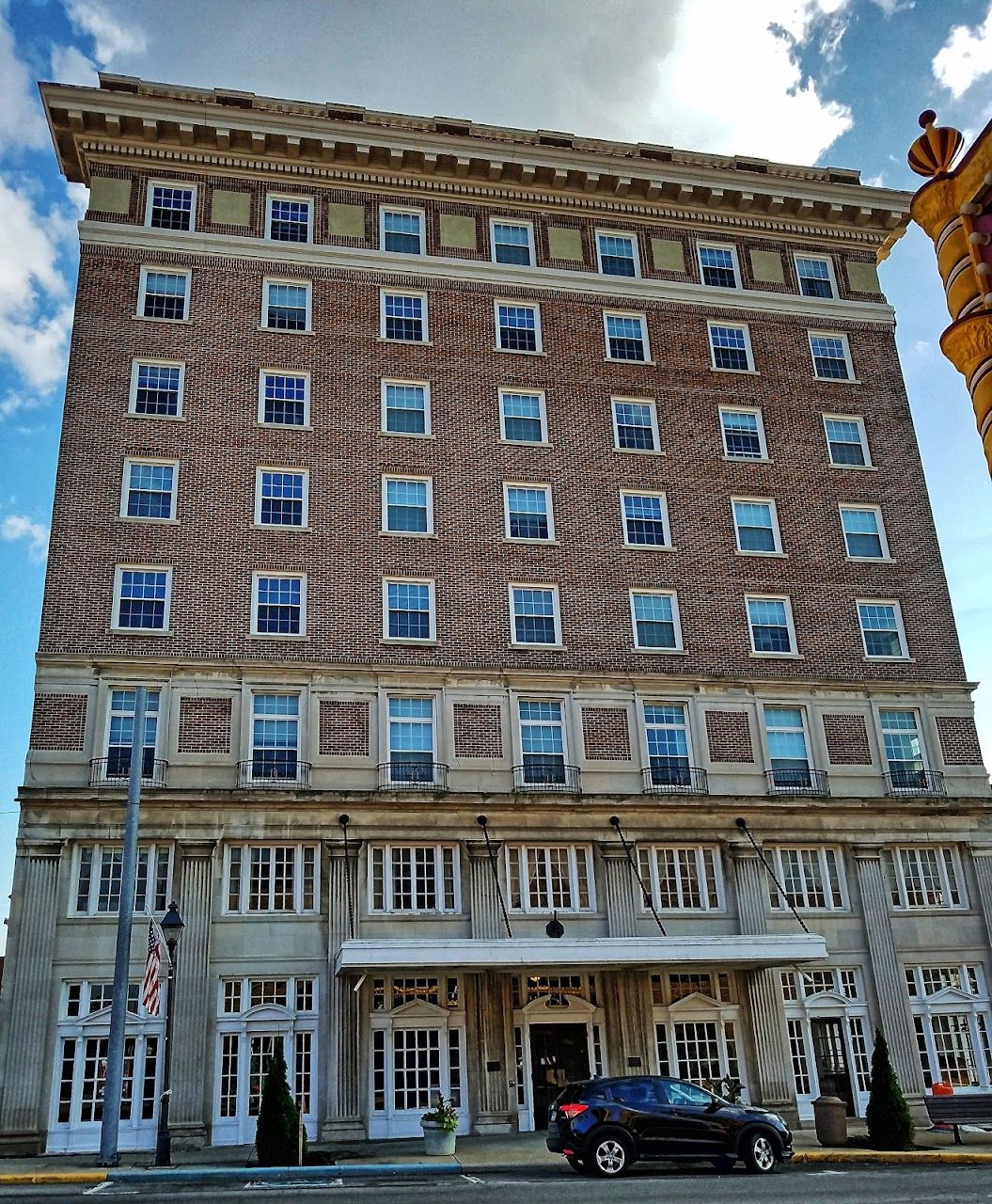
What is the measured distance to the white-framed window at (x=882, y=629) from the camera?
36.3m

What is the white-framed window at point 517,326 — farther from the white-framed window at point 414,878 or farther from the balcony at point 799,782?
the white-framed window at point 414,878

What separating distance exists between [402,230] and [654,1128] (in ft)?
89.3

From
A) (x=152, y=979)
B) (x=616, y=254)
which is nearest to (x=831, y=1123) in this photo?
(x=152, y=979)

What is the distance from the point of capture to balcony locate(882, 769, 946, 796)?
34594 mm

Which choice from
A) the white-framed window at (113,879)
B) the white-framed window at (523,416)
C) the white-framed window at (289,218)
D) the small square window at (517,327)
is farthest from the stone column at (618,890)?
the white-framed window at (289,218)

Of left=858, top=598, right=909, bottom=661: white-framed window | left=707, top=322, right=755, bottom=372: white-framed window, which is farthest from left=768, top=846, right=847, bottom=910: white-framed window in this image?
left=707, top=322, right=755, bottom=372: white-framed window

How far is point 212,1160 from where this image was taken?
25109mm

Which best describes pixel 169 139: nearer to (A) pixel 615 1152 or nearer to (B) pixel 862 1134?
(A) pixel 615 1152

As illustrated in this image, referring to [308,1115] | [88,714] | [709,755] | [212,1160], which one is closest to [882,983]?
[709,755]

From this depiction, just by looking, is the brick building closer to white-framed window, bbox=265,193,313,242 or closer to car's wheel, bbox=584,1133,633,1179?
white-framed window, bbox=265,193,313,242

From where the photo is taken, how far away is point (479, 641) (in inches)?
1304

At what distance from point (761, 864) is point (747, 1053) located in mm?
4885

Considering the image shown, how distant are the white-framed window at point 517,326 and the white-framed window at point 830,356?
9569 millimetres

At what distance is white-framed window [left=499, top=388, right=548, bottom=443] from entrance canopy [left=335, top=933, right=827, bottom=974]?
48.7 ft
